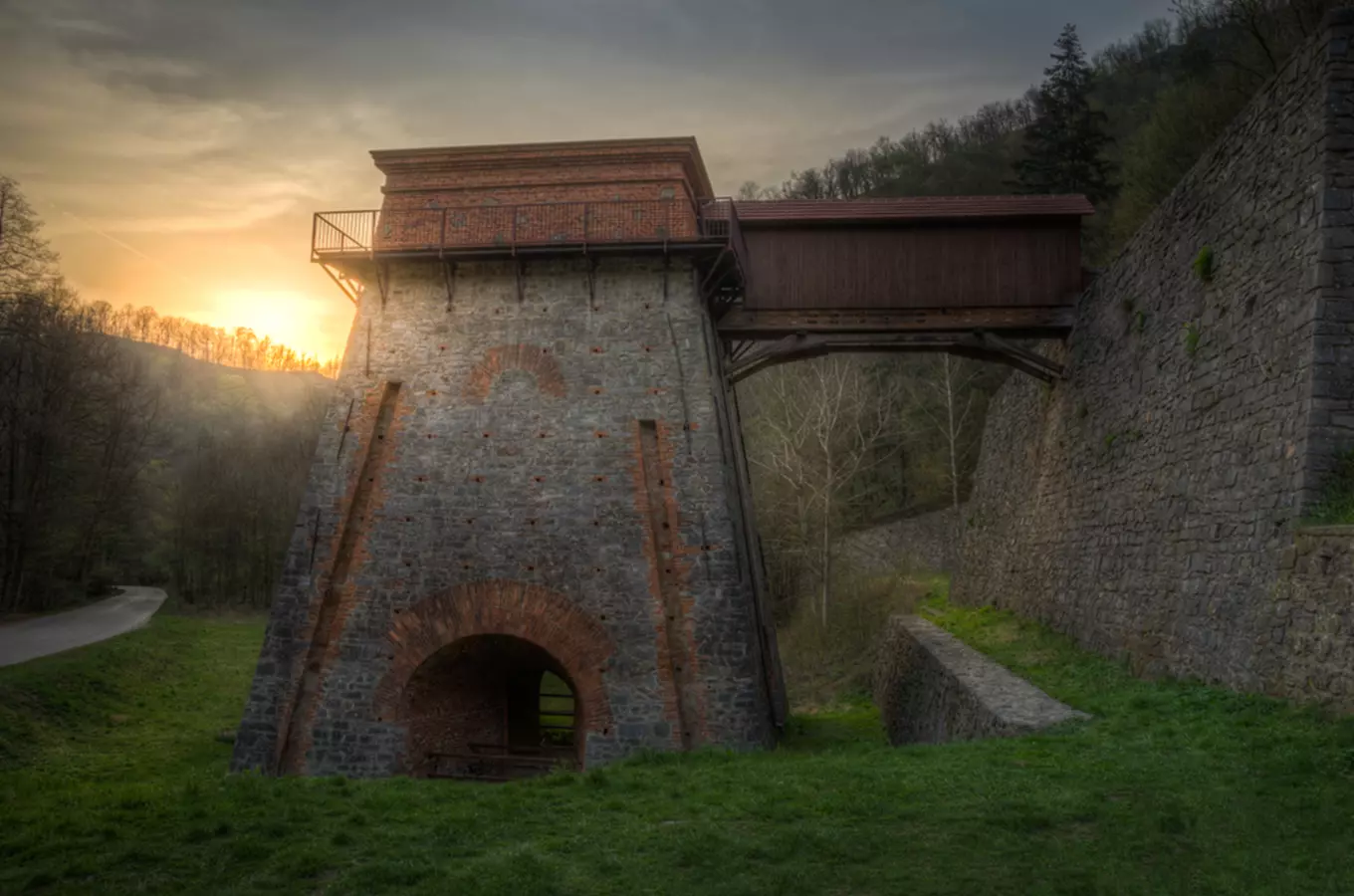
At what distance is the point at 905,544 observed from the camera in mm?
30531

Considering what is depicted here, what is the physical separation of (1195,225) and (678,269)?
669cm

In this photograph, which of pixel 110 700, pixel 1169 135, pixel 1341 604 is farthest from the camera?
pixel 1169 135

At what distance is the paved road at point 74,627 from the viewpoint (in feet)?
64.3

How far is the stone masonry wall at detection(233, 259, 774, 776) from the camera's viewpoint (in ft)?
40.0

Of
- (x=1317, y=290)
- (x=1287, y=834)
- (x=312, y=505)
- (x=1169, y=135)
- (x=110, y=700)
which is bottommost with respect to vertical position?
(x=110, y=700)

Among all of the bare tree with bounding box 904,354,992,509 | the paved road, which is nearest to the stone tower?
the paved road

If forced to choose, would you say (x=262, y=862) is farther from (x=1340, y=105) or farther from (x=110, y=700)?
(x=110, y=700)

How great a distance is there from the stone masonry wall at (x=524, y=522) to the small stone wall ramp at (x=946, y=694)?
253cm

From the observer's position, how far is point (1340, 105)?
28.5 ft

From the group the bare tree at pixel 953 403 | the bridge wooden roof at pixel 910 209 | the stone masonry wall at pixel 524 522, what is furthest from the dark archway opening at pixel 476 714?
the bare tree at pixel 953 403

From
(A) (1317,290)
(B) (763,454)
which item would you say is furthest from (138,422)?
(A) (1317,290)

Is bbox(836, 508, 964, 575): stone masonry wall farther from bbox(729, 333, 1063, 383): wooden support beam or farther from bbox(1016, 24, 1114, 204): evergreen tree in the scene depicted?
bbox(729, 333, 1063, 383): wooden support beam

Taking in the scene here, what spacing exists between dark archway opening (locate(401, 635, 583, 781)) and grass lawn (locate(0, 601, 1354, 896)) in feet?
9.30

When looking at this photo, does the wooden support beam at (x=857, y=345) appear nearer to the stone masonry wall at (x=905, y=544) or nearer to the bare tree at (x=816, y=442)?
the bare tree at (x=816, y=442)
